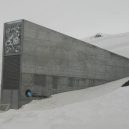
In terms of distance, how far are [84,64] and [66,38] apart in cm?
303

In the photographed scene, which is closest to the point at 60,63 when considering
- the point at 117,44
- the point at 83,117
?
the point at 83,117

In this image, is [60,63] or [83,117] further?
[60,63]

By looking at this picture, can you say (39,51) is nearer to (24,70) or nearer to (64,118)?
(24,70)

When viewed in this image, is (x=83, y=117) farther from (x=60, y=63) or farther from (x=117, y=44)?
(x=117, y=44)

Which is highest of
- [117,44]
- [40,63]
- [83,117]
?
[117,44]

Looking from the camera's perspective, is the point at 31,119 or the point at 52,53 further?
the point at 52,53

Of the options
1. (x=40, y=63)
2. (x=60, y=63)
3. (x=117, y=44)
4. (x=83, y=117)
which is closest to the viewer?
(x=83, y=117)

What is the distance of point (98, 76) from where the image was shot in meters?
26.6

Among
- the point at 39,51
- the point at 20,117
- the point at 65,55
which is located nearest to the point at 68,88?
the point at 65,55

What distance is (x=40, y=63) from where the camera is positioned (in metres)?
21.6

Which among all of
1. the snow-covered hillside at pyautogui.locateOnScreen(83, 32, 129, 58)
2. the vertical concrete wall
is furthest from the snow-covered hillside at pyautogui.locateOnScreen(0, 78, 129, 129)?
the snow-covered hillside at pyautogui.locateOnScreen(83, 32, 129, 58)

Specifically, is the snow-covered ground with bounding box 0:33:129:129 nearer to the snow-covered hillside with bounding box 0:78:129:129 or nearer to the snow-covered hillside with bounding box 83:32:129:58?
the snow-covered hillside with bounding box 0:78:129:129

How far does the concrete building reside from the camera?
20.4m

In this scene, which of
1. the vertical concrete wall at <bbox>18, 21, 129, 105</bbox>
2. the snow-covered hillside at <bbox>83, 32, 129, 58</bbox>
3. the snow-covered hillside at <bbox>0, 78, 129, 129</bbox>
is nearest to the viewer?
the snow-covered hillside at <bbox>0, 78, 129, 129</bbox>
